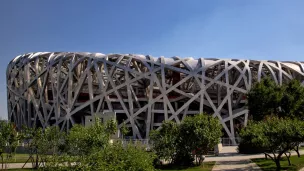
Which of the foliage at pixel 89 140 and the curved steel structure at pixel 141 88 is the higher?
the curved steel structure at pixel 141 88

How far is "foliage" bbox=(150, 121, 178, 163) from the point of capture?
23.5 m

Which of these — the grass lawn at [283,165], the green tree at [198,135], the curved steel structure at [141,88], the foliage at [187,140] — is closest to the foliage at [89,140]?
the foliage at [187,140]

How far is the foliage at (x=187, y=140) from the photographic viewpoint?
23.8 m

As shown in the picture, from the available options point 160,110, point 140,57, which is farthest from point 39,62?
point 160,110

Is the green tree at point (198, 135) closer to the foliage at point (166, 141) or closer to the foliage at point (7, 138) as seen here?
the foliage at point (166, 141)

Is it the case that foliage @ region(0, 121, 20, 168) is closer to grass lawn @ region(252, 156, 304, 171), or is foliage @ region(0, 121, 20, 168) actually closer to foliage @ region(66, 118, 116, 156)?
foliage @ region(66, 118, 116, 156)

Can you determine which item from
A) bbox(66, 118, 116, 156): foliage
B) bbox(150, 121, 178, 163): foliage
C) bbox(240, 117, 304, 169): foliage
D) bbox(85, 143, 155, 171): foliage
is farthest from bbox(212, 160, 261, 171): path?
bbox(85, 143, 155, 171): foliage

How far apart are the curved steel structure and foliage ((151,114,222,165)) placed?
59.9 feet

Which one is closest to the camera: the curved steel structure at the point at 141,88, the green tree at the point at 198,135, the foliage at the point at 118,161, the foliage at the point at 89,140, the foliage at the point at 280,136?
the foliage at the point at 118,161

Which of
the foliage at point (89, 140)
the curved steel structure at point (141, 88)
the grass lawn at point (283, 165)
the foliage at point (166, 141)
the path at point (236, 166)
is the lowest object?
the path at point (236, 166)

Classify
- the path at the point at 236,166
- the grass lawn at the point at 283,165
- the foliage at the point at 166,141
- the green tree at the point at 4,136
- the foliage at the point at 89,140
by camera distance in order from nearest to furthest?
the foliage at the point at 89,140 → the grass lawn at the point at 283,165 → the path at the point at 236,166 → the green tree at the point at 4,136 → the foliage at the point at 166,141

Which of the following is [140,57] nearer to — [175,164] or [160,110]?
[160,110]

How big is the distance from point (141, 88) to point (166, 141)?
28234 millimetres

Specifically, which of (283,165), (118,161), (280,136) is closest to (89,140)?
(118,161)
